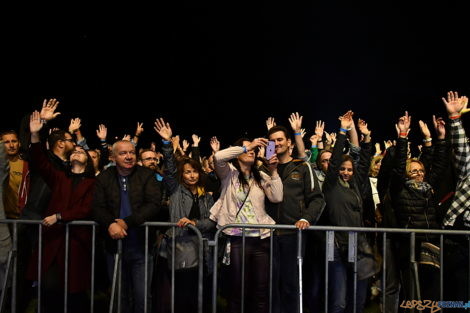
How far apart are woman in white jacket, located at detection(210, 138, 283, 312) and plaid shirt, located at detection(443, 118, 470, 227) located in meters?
1.79

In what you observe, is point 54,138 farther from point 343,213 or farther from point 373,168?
point 373,168

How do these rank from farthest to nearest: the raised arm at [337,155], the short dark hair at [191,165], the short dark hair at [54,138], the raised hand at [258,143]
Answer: the short dark hair at [54,138] < the short dark hair at [191,165] < the raised arm at [337,155] < the raised hand at [258,143]

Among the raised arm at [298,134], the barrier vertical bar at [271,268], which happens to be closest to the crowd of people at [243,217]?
the barrier vertical bar at [271,268]

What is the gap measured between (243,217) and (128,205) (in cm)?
122

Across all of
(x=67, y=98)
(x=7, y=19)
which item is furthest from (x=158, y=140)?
(x=7, y=19)

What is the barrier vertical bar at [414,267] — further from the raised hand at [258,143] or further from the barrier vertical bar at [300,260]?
the raised hand at [258,143]

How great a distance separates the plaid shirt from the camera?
5.69 m

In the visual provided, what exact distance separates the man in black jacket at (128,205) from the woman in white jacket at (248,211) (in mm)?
762

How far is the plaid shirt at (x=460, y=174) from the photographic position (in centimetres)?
569

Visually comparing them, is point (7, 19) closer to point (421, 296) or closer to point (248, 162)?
point (248, 162)

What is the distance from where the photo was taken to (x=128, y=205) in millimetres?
5922

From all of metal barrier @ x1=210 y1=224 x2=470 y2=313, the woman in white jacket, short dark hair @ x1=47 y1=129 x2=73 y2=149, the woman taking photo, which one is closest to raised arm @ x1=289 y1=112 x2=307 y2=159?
the woman taking photo

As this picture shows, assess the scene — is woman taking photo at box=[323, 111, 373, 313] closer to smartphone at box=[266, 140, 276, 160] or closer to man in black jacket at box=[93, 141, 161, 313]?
smartphone at box=[266, 140, 276, 160]

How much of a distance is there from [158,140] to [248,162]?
38.9 ft
